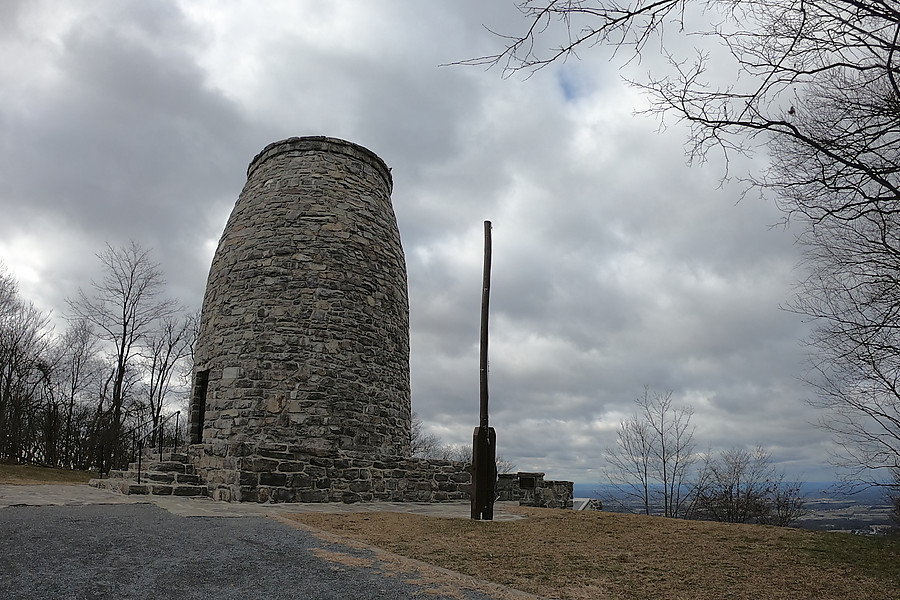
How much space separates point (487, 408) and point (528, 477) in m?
5.52

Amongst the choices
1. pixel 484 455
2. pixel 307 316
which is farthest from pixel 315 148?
pixel 484 455

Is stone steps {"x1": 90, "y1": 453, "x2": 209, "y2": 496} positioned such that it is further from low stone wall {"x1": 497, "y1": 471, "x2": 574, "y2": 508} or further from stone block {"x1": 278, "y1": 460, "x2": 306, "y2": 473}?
low stone wall {"x1": 497, "y1": 471, "x2": 574, "y2": 508}

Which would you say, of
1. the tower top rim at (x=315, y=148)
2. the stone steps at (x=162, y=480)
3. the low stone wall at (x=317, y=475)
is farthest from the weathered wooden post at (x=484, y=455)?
the tower top rim at (x=315, y=148)

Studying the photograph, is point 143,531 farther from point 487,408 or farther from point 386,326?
point 386,326

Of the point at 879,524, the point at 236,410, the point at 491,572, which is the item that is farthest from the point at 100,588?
the point at 879,524

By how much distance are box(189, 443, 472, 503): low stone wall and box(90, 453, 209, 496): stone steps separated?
0.77ft

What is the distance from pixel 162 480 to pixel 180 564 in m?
6.75

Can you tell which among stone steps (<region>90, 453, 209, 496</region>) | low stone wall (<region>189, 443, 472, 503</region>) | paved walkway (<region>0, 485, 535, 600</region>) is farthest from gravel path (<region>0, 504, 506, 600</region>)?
stone steps (<region>90, 453, 209, 496</region>)

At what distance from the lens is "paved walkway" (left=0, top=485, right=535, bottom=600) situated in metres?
3.91

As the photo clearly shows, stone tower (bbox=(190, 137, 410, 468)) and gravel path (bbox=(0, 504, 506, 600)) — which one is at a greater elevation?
stone tower (bbox=(190, 137, 410, 468))

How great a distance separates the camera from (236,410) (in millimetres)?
11773

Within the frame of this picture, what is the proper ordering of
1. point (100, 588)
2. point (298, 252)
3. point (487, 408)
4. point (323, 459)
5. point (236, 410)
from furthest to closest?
1. point (298, 252)
2. point (236, 410)
3. point (323, 459)
4. point (487, 408)
5. point (100, 588)

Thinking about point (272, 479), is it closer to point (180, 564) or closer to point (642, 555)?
point (180, 564)

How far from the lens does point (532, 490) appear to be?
45.5ft
